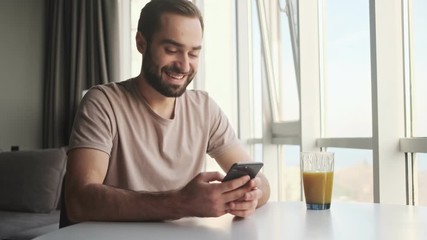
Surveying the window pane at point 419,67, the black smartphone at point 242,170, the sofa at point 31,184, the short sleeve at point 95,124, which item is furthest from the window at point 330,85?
the sofa at point 31,184

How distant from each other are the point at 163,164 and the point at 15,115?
3846 millimetres

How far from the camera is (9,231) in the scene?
285cm

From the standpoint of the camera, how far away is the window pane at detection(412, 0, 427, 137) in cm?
183

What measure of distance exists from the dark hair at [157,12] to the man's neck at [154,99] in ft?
0.43

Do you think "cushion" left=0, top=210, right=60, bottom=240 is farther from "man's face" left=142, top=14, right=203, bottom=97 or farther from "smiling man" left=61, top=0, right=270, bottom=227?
"man's face" left=142, top=14, right=203, bottom=97

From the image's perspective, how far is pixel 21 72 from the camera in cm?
499

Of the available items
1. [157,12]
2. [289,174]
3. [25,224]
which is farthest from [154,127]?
[289,174]

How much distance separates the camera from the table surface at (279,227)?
3.35ft

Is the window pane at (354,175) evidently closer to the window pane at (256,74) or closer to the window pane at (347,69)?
the window pane at (347,69)

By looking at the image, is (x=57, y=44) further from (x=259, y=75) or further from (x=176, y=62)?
(x=176, y=62)

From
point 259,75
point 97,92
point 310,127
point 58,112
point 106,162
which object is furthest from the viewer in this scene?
point 58,112

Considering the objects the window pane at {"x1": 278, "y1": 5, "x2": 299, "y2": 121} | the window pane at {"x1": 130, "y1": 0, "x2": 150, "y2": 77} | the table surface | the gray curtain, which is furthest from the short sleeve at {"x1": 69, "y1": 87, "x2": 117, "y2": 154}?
the window pane at {"x1": 130, "y1": 0, "x2": 150, "y2": 77}

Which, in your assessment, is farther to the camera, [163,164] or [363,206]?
[163,164]

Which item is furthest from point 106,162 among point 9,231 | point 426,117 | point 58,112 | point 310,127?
point 58,112
